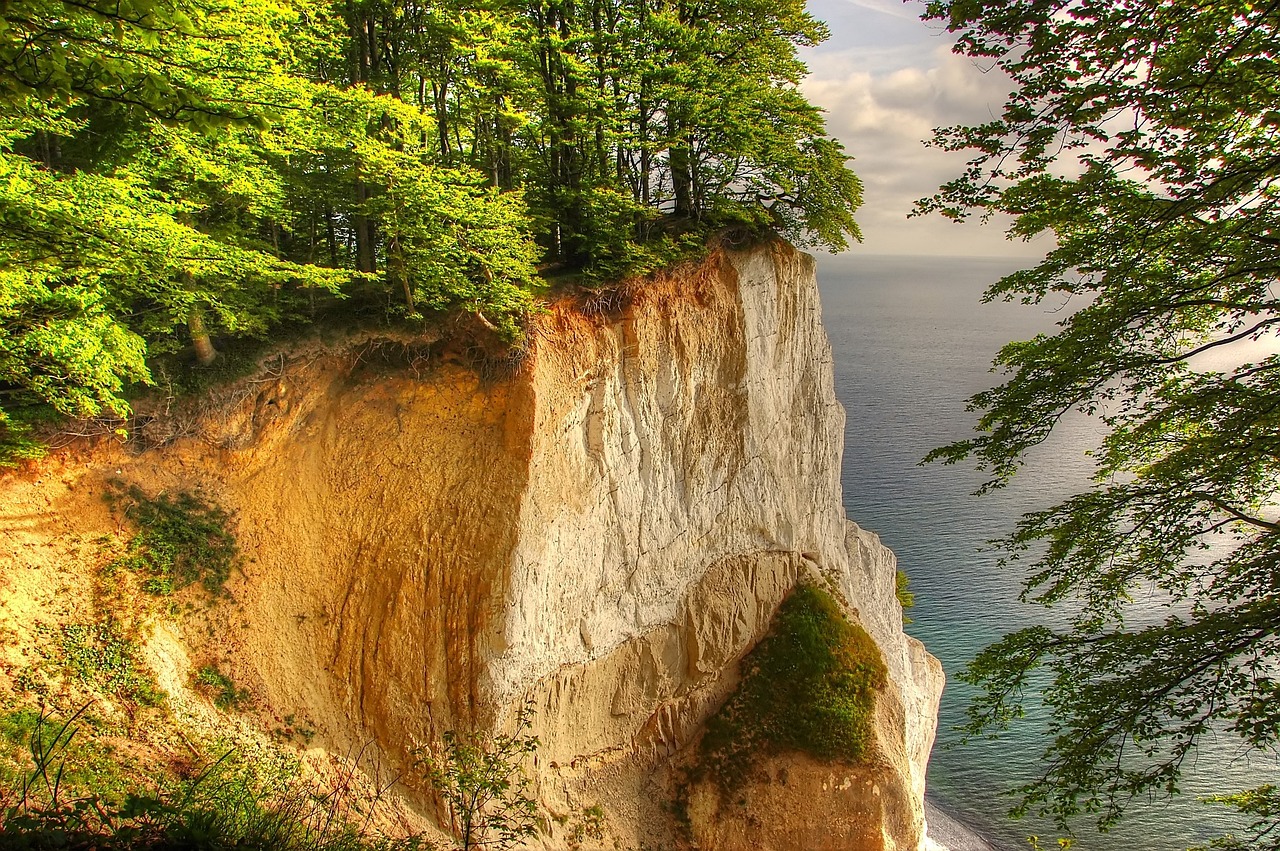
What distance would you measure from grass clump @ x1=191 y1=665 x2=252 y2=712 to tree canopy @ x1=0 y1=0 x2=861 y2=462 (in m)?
4.46

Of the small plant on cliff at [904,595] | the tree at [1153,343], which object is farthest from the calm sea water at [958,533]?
the tree at [1153,343]

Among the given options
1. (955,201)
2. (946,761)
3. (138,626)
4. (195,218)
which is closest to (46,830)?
(138,626)

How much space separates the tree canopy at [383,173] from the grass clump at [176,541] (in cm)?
167

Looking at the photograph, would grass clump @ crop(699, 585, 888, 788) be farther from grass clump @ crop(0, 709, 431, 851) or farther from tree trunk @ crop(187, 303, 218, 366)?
tree trunk @ crop(187, 303, 218, 366)

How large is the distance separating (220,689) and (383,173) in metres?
8.93

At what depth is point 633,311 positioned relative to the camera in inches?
530

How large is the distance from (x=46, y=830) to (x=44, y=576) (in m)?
7.40

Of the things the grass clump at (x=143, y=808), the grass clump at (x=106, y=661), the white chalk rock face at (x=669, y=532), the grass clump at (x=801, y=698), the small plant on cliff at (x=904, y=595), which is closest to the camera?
the grass clump at (x=143, y=808)

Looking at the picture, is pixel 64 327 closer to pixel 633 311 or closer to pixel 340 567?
pixel 340 567

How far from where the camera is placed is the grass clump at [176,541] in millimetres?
9906

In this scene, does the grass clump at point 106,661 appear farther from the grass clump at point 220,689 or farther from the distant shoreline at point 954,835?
the distant shoreline at point 954,835

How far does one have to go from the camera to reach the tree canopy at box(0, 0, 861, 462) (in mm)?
8133

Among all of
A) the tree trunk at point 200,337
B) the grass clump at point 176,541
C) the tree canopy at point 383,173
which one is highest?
the tree canopy at point 383,173

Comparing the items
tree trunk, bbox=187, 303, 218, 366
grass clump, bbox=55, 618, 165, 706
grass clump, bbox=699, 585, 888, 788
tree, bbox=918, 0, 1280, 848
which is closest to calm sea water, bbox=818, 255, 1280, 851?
grass clump, bbox=699, 585, 888, 788
